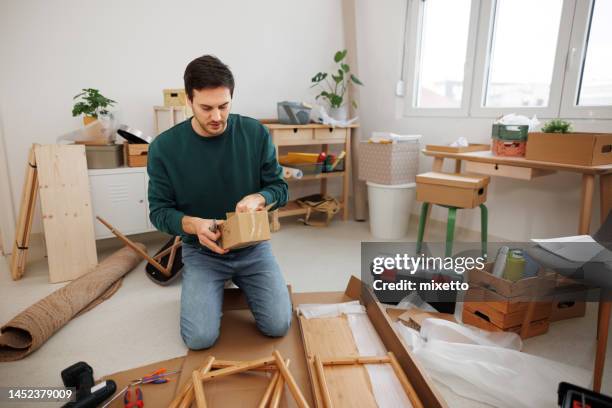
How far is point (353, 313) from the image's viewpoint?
70.9 inches

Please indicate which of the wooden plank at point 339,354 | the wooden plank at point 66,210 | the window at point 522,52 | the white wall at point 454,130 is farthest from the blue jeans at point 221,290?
the window at point 522,52

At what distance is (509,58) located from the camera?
274 cm

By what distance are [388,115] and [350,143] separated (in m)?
0.44

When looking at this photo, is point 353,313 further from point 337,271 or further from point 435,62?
point 435,62

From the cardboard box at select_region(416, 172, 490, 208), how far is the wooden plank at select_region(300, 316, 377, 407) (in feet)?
3.32

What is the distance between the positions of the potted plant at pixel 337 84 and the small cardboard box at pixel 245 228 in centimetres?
222

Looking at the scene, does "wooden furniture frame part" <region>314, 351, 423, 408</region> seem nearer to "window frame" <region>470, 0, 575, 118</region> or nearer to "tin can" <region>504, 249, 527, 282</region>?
"tin can" <region>504, 249, 527, 282</region>

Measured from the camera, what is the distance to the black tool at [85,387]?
3.99 ft

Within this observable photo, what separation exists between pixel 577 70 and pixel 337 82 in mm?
1764

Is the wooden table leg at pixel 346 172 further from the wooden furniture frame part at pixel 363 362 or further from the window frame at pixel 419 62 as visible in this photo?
the wooden furniture frame part at pixel 363 362

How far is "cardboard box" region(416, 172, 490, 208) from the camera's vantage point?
2.22 m

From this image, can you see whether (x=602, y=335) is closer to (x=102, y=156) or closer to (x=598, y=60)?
(x=598, y=60)

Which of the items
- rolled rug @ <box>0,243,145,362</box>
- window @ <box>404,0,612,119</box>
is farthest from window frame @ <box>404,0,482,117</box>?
rolled rug @ <box>0,243,145,362</box>

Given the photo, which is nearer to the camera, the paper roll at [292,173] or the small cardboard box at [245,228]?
the small cardboard box at [245,228]
